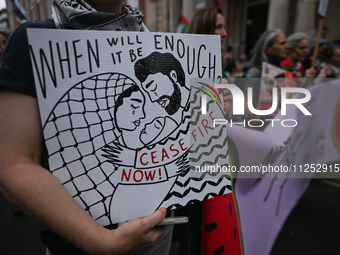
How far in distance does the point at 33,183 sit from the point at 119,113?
0.26 meters

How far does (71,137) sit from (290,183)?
5.72 ft

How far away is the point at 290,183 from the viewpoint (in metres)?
1.79

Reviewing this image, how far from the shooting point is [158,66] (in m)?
0.66

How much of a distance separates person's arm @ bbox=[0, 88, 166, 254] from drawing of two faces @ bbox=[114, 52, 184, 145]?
0.67 feet

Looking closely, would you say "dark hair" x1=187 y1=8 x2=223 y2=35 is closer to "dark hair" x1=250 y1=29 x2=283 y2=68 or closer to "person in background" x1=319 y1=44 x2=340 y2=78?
"dark hair" x1=250 y1=29 x2=283 y2=68

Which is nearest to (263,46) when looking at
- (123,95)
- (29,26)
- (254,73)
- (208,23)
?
(254,73)

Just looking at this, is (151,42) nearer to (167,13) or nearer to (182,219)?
(182,219)

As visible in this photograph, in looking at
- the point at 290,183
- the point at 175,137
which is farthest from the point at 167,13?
the point at 175,137

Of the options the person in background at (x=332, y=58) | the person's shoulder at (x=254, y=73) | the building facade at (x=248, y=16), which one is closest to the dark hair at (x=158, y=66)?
the person's shoulder at (x=254, y=73)

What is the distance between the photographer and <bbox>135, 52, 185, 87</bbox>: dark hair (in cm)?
64

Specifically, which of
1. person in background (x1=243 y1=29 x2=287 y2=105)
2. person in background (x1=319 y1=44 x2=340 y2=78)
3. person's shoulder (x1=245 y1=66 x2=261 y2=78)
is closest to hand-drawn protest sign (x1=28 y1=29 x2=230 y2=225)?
person's shoulder (x1=245 y1=66 x2=261 y2=78)

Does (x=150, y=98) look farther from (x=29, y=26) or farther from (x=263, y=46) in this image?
(x=263, y=46)

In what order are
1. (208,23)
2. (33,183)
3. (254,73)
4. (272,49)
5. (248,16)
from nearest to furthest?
(33,183), (208,23), (254,73), (272,49), (248,16)

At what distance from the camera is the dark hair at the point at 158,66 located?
2.10 feet
